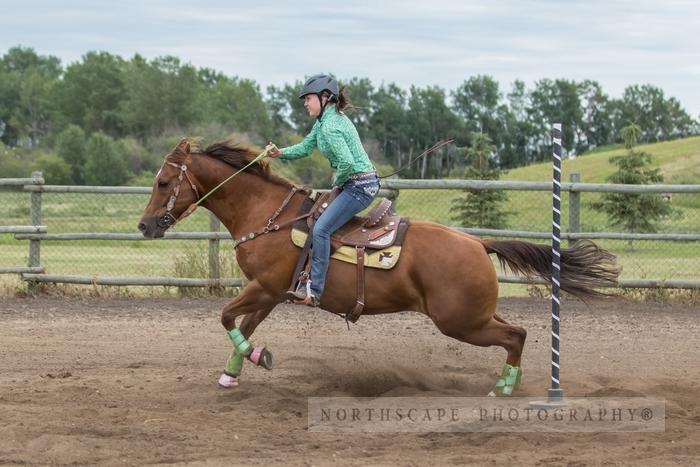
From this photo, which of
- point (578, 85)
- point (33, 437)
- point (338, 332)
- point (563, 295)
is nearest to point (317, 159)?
point (563, 295)

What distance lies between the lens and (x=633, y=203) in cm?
2833

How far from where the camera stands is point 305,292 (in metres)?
8.05

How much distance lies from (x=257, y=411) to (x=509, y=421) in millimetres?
1920

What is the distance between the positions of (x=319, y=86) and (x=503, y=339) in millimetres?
2514

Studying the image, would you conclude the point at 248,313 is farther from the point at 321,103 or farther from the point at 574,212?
the point at 574,212

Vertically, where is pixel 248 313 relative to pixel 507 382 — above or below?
above

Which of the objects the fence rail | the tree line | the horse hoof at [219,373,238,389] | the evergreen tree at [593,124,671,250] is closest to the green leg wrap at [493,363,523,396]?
the horse hoof at [219,373,238,389]

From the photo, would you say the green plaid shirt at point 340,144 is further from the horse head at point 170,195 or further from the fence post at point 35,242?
the fence post at point 35,242

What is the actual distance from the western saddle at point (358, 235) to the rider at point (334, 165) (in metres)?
0.10

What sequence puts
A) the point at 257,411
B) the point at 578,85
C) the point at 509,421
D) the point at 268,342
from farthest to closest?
1. the point at 578,85
2. the point at 268,342
3. the point at 257,411
4. the point at 509,421

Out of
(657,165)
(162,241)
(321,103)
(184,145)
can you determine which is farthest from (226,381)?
(657,165)

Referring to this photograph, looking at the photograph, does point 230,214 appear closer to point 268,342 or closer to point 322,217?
point 322,217

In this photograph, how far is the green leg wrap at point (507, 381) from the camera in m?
8.17

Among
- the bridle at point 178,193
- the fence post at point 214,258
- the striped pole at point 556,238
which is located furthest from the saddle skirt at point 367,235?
the fence post at point 214,258
